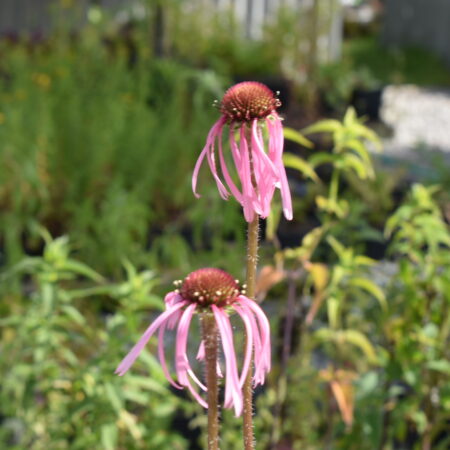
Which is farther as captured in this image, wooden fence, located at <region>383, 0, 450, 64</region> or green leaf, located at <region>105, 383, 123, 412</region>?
wooden fence, located at <region>383, 0, 450, 64</region>

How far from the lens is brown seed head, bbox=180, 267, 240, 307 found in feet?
3.17

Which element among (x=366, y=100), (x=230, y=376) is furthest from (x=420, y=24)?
(x=230, y=376)

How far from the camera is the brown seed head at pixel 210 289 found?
3.17 ft

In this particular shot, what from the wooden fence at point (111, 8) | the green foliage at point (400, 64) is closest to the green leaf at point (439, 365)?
the wooden fence at point (111, 8)

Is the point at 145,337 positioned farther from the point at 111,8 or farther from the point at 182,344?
the point at 111,8

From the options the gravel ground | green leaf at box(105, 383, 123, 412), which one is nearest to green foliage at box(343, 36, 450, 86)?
the gravel ground

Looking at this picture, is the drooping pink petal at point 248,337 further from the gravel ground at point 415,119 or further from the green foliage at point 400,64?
the green foliage at point 400,64

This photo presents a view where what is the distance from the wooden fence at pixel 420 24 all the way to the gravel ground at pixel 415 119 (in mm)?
3102

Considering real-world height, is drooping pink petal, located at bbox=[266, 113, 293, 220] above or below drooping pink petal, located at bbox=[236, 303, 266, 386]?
above

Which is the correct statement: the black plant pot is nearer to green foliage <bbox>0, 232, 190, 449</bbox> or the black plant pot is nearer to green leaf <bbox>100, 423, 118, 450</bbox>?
green foliage <bbox>0, 232, 190, 449</bbox>

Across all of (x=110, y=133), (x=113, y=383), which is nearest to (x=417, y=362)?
(x=113, y=383)

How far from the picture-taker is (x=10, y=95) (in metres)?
5.37

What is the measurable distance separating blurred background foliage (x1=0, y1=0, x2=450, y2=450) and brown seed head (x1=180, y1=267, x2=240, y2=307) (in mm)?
880

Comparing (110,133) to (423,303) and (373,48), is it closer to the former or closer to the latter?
(423,303)
